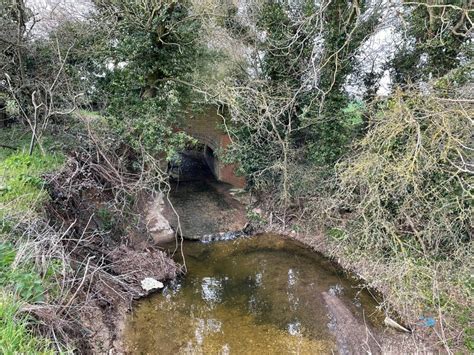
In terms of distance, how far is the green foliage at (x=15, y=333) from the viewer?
289 cm

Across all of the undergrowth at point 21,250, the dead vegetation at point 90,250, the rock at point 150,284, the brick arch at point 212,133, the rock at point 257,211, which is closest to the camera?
the undergrowth at point 21,250

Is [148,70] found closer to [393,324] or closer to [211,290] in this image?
[211,290]

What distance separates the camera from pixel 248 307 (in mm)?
6684

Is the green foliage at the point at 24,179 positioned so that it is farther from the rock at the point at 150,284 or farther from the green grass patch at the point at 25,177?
the rock at the point at 150,284

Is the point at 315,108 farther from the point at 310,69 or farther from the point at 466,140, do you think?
the point at 466,140

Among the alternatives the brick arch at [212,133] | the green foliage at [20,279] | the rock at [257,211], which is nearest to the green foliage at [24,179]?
the green foliage at [20,279]

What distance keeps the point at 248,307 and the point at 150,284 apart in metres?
2.06

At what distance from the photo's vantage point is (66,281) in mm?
4523

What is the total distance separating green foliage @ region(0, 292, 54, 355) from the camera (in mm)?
2893

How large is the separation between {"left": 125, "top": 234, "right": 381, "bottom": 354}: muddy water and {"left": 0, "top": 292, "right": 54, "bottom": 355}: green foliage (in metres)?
2.38

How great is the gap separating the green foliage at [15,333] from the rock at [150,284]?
344 cm

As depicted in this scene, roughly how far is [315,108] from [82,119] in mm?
6078

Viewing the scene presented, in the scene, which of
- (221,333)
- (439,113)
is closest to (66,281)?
(221,333)

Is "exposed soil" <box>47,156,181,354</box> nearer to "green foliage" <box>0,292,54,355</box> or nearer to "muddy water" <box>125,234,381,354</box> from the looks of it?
"muddy water" <box>125,234,381,354</box>
